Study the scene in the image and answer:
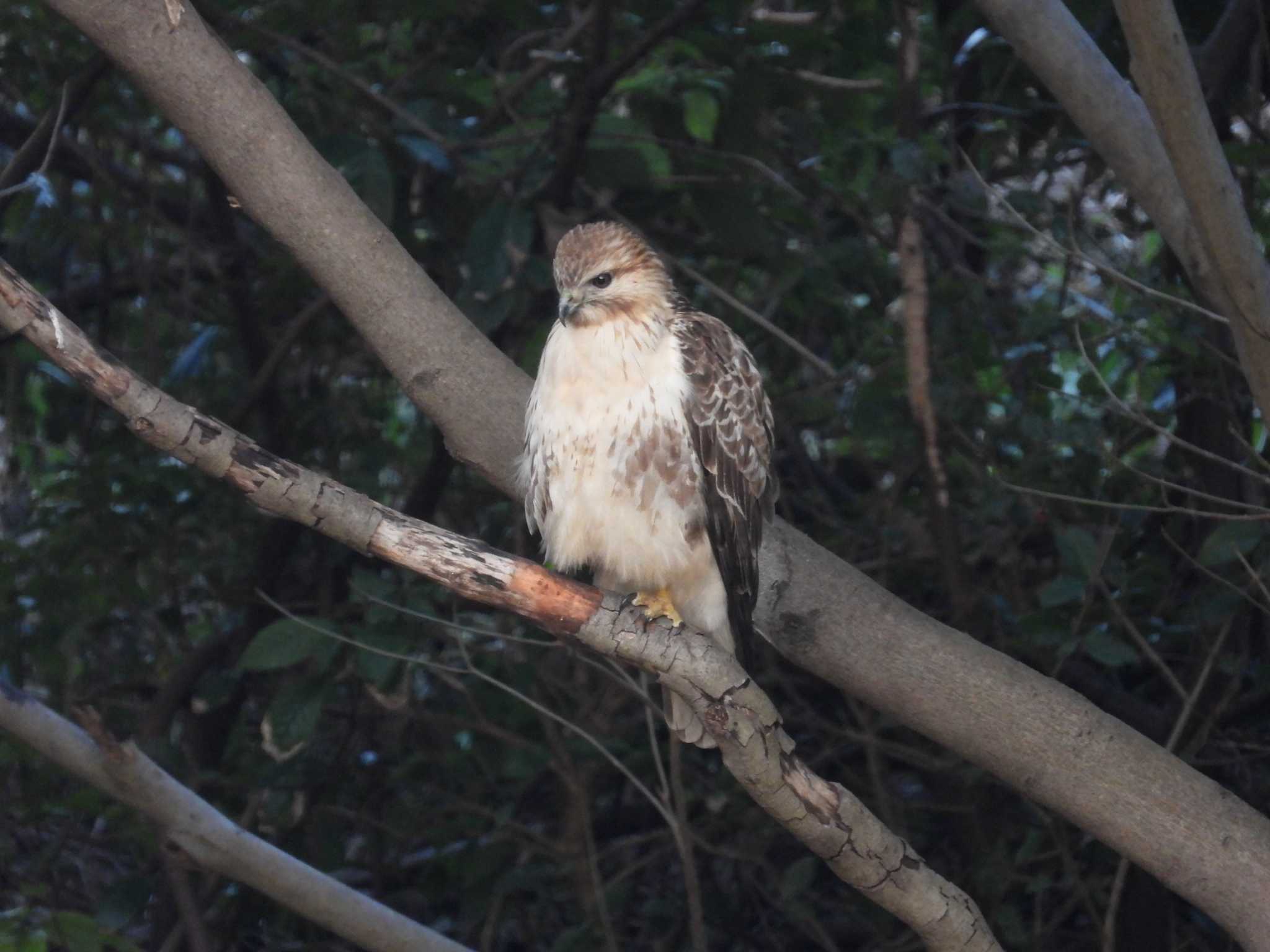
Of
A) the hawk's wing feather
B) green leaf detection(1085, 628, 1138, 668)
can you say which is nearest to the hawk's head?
the hawk's wing feather

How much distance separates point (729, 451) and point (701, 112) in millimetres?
1062

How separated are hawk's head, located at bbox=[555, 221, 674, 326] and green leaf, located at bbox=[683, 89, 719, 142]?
1.72 ft

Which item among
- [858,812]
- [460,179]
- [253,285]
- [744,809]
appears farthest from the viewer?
[253,285]

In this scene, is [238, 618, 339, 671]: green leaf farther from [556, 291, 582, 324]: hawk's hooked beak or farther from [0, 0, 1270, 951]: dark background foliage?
[556, 291, 582, 324]: hawk's hooked beak

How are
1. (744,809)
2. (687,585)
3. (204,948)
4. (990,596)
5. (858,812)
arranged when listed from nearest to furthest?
1. (858,812)
2. (687,585)
3. (204,948)
4. (990,596)
5. (744,809)

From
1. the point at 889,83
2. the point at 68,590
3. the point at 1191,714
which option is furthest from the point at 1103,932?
the point at 68,590

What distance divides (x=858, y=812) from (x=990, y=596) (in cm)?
160

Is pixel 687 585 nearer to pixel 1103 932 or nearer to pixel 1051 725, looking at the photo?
pixel 1051 725

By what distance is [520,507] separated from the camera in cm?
373

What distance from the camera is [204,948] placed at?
3367mm

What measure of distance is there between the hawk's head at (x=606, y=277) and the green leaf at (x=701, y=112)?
0.52m

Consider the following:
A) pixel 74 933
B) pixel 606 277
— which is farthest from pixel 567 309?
pixel 74 933

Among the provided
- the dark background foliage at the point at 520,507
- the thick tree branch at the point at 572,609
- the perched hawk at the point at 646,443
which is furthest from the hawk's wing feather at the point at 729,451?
the dark background foliage at the point at 520,507

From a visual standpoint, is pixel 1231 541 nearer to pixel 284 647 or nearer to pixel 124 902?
pixel 284 647
